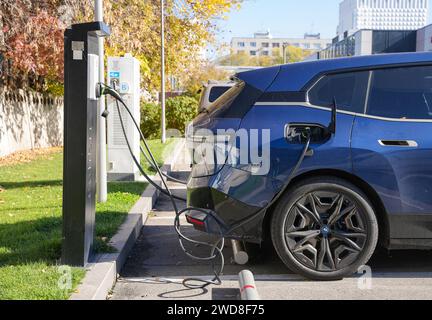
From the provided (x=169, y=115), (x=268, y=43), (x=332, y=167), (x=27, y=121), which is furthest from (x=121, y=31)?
(x=268, y=43)

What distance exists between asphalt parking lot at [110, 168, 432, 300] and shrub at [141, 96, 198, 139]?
1995 centimetres

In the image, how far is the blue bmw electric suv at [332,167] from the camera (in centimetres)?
465

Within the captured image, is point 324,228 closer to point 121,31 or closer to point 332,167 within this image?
point 332,167

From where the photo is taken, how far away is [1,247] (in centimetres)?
532

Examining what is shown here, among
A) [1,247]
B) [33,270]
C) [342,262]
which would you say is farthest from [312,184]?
[1,247]

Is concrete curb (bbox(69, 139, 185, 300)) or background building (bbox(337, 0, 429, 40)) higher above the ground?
background building (bbox(337, 0, 429, 40))

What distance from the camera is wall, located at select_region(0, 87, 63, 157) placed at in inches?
621

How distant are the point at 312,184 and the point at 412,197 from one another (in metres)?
0.86

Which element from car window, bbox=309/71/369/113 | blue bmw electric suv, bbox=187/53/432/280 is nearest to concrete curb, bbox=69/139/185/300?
blue bmw electric suv, bbox=187/53/432/280

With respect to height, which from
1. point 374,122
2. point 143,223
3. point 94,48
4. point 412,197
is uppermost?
point 94,48

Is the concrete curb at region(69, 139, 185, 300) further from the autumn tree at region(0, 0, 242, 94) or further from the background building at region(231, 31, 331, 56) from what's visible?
the background building at region(231, 31, 331, 56)

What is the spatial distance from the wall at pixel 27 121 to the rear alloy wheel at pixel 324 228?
1221cm
